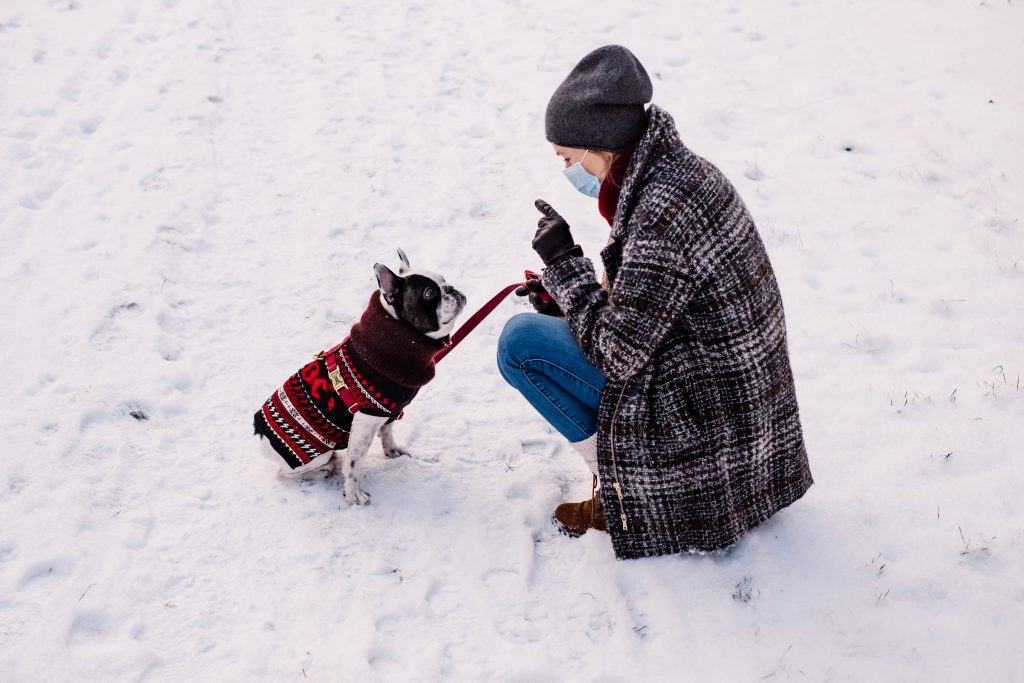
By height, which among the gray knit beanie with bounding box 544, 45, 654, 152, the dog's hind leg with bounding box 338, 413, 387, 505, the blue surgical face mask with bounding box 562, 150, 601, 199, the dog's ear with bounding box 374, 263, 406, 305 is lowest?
the dog's hind leg with bounding box 338, 413, 387, 505

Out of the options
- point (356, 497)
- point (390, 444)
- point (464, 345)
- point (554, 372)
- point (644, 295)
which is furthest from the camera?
point (464, 345)

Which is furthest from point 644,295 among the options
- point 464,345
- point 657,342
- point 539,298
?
point 464,345

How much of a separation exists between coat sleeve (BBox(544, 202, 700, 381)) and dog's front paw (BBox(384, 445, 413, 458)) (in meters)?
1.54

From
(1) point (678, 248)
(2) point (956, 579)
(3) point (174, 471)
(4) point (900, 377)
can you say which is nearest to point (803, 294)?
(4) point (900, 377)

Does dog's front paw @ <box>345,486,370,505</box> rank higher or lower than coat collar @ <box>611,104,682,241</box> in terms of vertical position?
lower

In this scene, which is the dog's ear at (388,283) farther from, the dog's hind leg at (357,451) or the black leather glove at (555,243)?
the black leather glove at (555,243)

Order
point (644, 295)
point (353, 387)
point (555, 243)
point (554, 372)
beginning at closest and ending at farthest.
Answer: point (644, 295) → point (555, 243) → point (554, 372) → point (353, 387)

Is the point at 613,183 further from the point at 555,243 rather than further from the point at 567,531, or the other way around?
the point at 567,531

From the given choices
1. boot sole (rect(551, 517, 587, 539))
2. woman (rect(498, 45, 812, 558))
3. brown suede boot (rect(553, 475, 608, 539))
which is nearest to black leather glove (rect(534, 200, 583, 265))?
woman (rect(498, 45, 812, 558))

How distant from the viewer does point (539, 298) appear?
389 cm

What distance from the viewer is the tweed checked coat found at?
9.91ft

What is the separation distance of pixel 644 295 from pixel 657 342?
0.19m

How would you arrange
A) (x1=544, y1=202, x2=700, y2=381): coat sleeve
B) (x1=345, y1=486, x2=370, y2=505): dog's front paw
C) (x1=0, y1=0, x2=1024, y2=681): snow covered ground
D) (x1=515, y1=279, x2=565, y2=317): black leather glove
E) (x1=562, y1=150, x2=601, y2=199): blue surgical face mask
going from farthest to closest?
(x1=345, y1=486, x2=370, y2=505): dog's front paw, (x1=515, y1=279, x2=565, y2=317): black leather glove, (x1=562, y1=150, x2=601, y2=199): blue surgical face mask, (x1=0, y1=0, x2=1024, y2=681): snow covered ground, (x1=544, y1=202, x2=700, y2=381): coat sleeve

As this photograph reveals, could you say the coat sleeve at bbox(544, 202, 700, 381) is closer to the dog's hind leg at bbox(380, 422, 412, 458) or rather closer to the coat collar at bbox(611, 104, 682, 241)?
the coat collar at bbox(611, 104, 682, 241)
